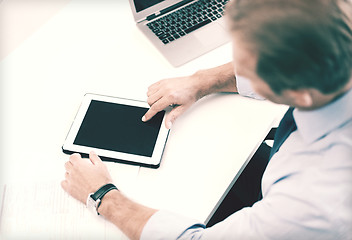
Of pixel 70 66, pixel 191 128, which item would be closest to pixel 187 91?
pixel 191 128

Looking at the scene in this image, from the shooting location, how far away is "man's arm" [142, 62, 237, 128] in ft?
2.99

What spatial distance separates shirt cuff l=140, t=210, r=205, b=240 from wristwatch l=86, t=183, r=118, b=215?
0.13 metres

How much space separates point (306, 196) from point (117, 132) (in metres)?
0.47

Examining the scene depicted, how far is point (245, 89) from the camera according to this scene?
948mm

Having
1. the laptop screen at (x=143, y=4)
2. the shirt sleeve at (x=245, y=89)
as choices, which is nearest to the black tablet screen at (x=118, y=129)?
the shirt sleeve at (x=245, y=89)

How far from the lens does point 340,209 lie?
624 millimetres

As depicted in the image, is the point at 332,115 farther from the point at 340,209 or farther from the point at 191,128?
the point at 191,128

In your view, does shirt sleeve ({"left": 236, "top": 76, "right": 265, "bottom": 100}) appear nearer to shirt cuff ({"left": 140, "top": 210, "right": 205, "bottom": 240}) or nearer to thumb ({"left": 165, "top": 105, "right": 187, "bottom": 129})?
thumb ({"left": 165, "top": 105, "right": 187, "bottom": 129})

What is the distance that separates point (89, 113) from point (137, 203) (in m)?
0.28

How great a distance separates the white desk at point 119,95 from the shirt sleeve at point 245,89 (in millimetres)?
19

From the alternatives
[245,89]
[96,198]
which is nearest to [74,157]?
[96,198]

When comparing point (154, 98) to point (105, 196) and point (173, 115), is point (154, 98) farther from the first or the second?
point (105, 196)

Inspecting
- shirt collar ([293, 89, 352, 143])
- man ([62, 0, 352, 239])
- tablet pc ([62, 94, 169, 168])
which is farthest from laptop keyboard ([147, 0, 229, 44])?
shirt collar ([293, 89, 352, 143])

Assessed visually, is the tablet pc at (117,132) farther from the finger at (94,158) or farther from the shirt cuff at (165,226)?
the shirt cuff at (165,226)
